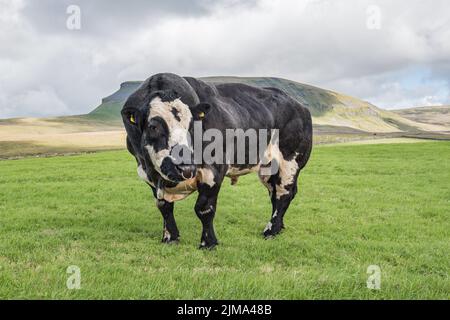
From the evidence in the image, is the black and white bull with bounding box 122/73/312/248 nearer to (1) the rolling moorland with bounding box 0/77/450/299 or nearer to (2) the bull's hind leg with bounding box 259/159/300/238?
(2) the bull's hind leg with bounding box 259/159/300/238

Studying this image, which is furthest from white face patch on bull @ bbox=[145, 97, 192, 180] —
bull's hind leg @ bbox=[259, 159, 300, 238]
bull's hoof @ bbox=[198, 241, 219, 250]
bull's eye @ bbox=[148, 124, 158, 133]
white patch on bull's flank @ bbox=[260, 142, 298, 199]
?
bull's hind leg @ bbox=[259, 159, 300, 238]

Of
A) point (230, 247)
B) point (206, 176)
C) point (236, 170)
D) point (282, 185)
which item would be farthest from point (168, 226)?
point (282, 185)

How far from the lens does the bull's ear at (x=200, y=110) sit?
24.8ft

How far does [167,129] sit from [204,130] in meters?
1.19

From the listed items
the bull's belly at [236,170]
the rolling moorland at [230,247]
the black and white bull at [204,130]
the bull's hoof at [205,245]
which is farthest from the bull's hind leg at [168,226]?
the bull's belly at [236,170]

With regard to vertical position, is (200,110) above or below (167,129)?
above

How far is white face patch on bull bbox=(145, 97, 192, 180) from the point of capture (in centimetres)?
707

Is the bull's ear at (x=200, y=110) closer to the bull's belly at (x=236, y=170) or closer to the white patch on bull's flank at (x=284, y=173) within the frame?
the bull's belly at (x=236, y=170)

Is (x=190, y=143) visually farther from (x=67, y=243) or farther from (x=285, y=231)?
(x=285, y=231)

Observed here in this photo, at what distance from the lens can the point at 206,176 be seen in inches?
325

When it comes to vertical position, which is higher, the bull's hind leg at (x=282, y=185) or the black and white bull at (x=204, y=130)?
the black and white bull at (x=204, y=130)

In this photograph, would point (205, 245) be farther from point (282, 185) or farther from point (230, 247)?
point (282, 185)

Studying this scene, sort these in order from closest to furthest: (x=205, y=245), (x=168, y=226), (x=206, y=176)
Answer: (x=206, y=176)
(x=205, y=245)
(x=168, y=226)

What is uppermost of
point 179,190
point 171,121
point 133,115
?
point 133,115
